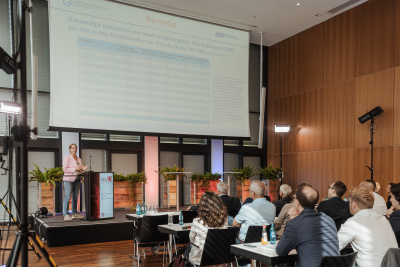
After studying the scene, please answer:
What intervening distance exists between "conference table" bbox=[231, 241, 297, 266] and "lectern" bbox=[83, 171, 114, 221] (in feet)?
15.1

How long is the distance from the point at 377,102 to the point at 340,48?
194cm

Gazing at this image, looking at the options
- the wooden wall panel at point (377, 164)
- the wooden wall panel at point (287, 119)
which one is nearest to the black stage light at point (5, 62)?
the wooden wall panel at point (377, 164)

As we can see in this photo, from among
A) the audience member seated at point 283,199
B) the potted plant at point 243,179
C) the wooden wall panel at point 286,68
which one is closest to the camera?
the audience member seated at point 283,199

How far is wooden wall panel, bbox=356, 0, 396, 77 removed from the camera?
8391 mm

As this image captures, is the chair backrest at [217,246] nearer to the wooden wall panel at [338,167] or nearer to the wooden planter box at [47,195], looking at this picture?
the wooden planter box at [47,195]

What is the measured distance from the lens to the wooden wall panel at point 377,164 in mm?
8211

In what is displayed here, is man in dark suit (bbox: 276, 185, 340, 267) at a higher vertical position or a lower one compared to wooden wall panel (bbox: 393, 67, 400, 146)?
lower

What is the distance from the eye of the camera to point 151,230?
4949mm

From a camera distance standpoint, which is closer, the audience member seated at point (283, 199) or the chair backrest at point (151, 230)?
the chair backrest at point (151, 230)

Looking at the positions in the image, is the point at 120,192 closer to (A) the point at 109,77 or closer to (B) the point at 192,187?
(B) the point at 192,187

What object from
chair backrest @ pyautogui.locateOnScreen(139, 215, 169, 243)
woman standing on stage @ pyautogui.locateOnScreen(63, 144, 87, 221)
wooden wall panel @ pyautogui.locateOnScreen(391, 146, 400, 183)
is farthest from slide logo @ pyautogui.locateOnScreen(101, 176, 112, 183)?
wooden wall panel @ pyautogui.locateOnScreen(391, 146, 400, 183)

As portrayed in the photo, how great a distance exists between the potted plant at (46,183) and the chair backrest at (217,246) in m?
4.91

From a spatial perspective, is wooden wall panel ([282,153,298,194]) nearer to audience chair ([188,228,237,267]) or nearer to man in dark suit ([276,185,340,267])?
audience chair ([188,228,237,267])

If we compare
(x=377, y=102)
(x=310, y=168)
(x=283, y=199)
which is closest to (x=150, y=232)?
(x=283, y=199)
